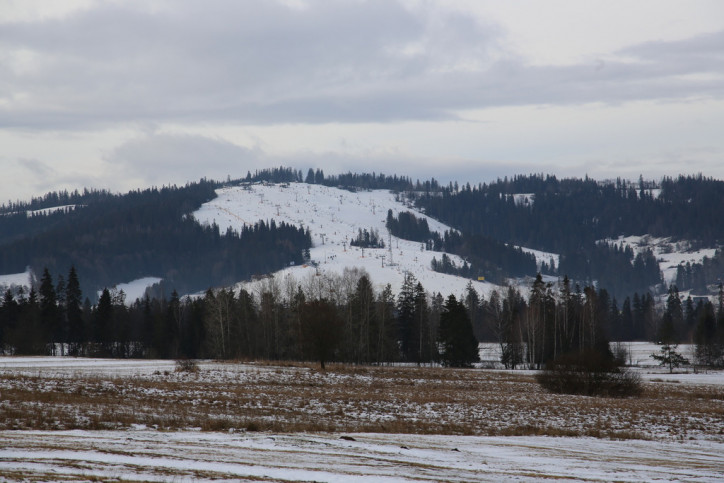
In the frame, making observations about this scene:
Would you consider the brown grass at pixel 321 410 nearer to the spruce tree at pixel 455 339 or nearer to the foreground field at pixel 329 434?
the foreground field at pixel 329 434

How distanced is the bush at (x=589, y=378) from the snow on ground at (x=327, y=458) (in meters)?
25.0

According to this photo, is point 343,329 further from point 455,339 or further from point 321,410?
point 321,410

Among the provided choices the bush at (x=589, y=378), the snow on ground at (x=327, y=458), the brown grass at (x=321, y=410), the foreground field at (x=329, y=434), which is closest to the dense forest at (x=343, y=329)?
the bush at (x=589, y=378)

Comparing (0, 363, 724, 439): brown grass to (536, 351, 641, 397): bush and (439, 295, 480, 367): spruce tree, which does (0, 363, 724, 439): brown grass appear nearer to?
(536, 351, 641, 397): bush

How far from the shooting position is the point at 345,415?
26.7m

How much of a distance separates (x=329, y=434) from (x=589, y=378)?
30.1m

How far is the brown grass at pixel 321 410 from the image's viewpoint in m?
21.5

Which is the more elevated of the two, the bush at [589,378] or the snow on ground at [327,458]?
the snow on ground at [327,458]

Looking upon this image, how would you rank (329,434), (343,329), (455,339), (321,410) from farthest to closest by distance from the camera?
(455,339) → (343,329) → (321,410) → (329,434)

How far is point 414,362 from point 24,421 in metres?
79.7

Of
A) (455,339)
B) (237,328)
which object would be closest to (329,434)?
(455,339)

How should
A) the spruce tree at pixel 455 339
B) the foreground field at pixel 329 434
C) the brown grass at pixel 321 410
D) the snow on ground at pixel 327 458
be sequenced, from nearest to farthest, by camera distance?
the snow on ground at pixel 327 458
the foreground field at pixel 329 434
the brown grass at pixel 321 410
the spruce tree at pixel 455 339

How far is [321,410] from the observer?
1099 inches

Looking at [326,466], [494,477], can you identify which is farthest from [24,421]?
[494,477]
